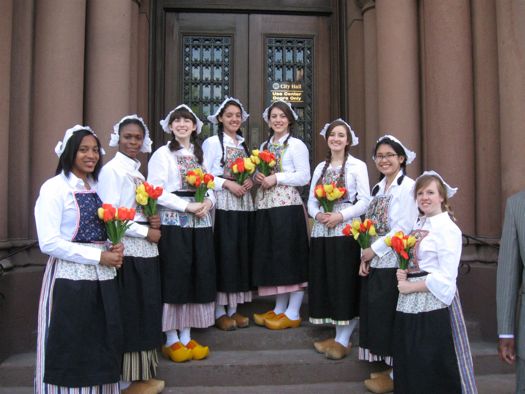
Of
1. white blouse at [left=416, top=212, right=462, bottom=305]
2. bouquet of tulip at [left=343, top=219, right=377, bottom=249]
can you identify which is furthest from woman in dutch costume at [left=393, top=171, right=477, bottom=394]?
bouquet of tulip at [left=343, top=219, right=377, bottom=249]

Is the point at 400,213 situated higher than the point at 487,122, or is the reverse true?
the point at 487,122

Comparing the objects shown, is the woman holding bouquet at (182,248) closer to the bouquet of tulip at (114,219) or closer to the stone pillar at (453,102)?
the bouquet of tulip at (114,219)

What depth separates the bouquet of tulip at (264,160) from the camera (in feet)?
15.8

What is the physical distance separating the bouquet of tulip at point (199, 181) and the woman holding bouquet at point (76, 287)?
0.98m

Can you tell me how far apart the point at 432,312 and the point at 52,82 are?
161 inches

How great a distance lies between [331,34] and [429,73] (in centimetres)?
218

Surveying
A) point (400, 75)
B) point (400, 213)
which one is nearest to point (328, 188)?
point (400, 213)

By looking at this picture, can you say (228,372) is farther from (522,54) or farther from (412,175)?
(522,54)

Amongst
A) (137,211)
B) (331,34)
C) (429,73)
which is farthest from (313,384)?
(331,34)

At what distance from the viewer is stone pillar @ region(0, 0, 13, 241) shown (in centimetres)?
473

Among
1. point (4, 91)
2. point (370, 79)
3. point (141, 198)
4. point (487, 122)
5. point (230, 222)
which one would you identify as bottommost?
point (230, 222)

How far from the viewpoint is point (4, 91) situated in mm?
4805

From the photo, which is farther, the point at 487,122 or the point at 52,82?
the point at 487,122

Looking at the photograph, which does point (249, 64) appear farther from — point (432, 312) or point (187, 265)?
point (432, 312)
